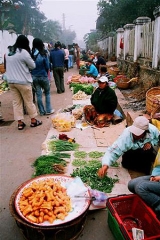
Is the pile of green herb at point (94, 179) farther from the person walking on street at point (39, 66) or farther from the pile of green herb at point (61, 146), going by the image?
the person walking on street at point (39, 66)

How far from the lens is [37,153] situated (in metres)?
4.76

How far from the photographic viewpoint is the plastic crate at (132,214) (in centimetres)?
253

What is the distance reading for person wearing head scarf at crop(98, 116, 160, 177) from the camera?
10.6 feet

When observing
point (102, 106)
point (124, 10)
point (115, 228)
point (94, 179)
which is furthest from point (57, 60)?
point (124, 10)

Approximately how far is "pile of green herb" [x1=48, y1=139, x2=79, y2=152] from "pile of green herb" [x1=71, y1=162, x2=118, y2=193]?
2.86 feet

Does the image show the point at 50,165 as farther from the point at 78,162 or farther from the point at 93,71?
the point at 93,71

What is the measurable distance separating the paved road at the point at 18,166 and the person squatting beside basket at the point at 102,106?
1.24m

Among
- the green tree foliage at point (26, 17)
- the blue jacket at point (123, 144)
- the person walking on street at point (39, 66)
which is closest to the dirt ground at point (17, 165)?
the blue jacket at point (123, 144)

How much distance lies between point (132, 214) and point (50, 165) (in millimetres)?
1597

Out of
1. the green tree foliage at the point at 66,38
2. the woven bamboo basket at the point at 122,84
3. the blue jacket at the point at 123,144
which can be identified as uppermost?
the green tree foliage at the point at 66,38

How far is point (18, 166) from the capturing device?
14.0ft

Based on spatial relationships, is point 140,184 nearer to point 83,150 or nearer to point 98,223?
point 98,223

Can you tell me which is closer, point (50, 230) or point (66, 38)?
point (50, 230)

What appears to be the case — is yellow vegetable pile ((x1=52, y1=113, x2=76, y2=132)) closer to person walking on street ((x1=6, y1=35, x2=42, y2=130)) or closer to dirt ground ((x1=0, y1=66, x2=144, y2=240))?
dirt ground ((x1=0, y1=66, x2=144, y2=240))
